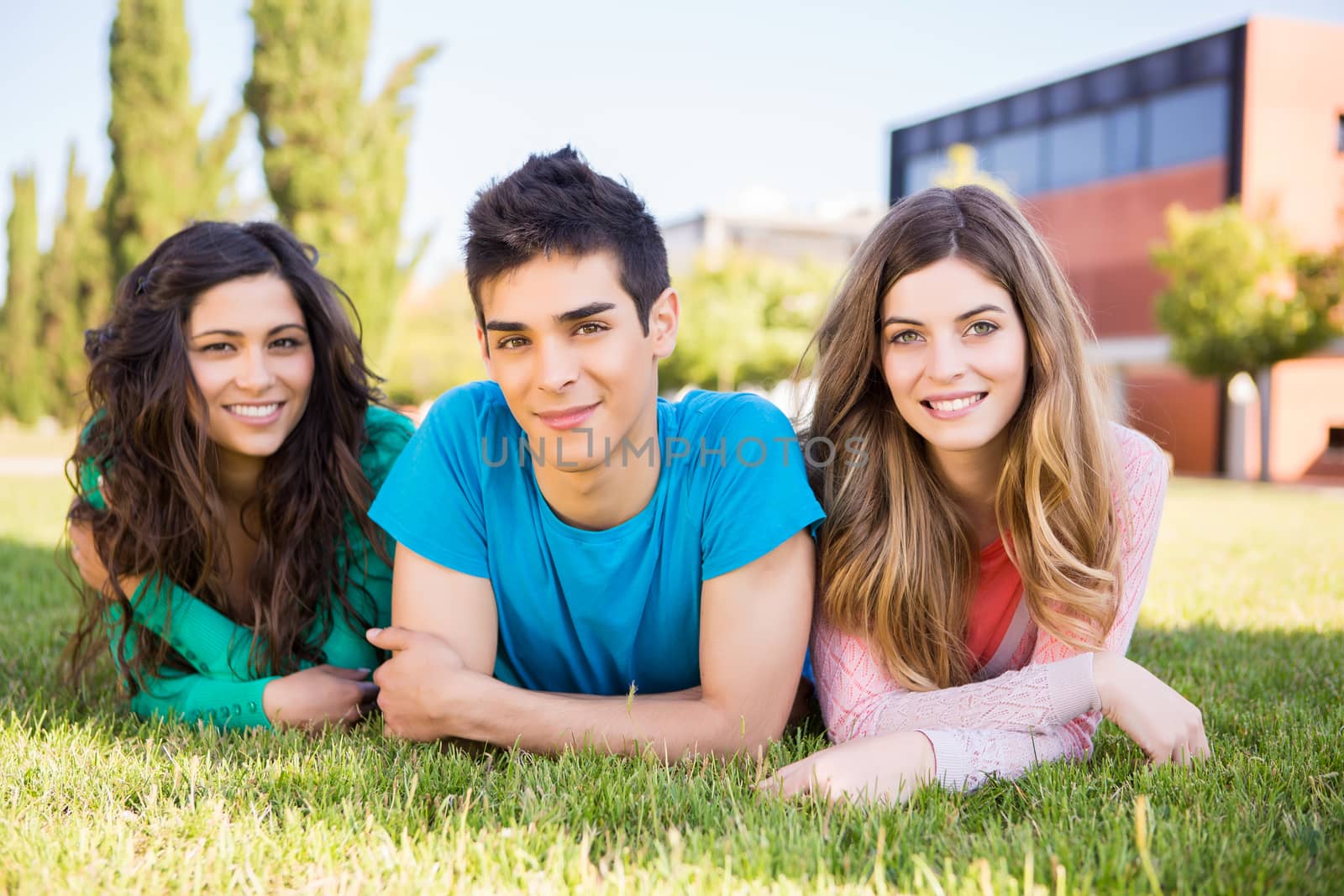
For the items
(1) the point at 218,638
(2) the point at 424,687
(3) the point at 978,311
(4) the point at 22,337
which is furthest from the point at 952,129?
(2) the point at 424,687

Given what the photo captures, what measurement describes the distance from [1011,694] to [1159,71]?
29.8 meters

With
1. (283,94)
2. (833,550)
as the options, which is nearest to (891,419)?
(833,550)

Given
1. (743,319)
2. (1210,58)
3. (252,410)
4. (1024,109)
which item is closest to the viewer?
(252,410)

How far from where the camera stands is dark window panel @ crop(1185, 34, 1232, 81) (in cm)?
2578

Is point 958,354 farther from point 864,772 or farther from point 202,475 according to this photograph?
point 202,475

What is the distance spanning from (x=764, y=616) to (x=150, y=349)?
2.38 meters

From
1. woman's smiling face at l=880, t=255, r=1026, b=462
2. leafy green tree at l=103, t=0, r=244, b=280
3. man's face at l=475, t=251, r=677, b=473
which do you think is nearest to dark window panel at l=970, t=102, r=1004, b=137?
leafy green tree at l=103, t=0, r=244, b=280

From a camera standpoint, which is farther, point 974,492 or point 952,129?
point 952,129

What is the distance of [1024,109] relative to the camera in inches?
1239

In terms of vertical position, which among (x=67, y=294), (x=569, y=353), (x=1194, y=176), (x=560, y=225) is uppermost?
(x=1194, y=176)

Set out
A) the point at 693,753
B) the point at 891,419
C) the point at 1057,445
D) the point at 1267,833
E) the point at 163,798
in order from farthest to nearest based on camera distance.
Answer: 1. the point at 891,419
2. the point at 1057,445
3. the point at 693,753
4. the point at 163,798
5. the point at 1267,833

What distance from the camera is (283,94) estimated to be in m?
18.7

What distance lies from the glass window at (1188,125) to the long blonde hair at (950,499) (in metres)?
27.3

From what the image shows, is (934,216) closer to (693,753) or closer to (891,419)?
(891,419)
